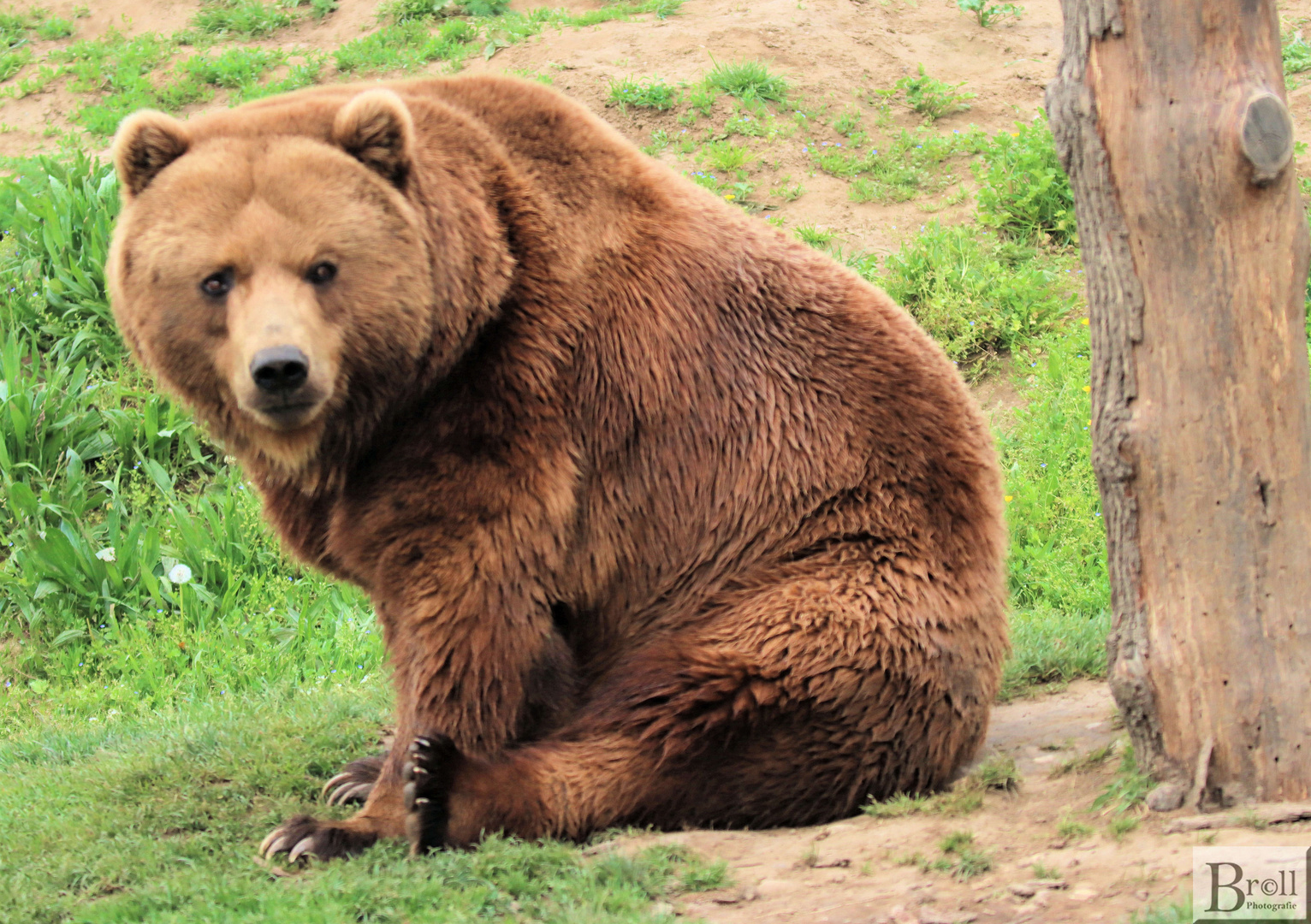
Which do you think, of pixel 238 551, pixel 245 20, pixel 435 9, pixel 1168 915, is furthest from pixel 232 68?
pixel 1168 915

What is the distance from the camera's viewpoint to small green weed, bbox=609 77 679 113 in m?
9.75

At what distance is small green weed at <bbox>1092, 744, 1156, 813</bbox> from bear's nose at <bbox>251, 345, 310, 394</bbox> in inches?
95.5

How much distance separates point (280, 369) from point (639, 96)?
683 centimetres

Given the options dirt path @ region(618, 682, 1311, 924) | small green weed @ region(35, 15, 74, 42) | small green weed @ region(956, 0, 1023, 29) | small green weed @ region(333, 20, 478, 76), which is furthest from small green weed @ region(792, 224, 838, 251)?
small green weed @ region(35, 15, 74, 42)

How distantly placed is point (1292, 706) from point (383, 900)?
2.34 meters

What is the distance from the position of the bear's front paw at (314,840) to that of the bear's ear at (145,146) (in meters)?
1.86

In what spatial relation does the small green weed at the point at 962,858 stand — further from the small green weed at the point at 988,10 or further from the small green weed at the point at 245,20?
the small green weed at the point at 245,20

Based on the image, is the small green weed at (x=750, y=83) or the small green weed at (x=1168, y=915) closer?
the small green weed at (x=1168, y=915)

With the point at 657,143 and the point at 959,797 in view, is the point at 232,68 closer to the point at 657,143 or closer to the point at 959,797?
the point at 657,143

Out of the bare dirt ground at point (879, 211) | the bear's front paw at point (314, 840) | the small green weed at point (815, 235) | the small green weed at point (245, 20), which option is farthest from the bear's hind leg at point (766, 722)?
the small green weed at point (245, 20)

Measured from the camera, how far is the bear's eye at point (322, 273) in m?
3.63

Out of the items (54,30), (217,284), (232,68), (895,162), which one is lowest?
(217,284)

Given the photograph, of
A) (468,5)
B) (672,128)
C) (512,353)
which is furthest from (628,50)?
(512,353)

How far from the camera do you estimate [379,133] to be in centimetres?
370
